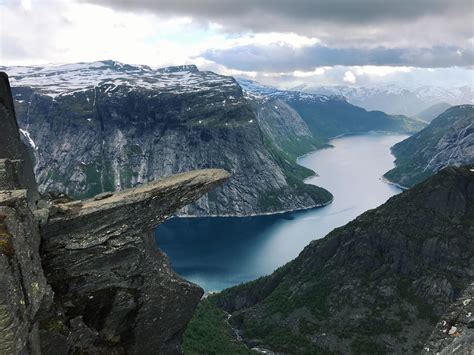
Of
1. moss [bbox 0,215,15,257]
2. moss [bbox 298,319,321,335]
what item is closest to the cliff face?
moss [bbox 0,215,15,257]

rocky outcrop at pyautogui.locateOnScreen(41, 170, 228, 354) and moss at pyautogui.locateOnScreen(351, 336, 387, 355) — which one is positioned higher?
rocky outcrop at pyautogui.locateOnScreen(41, 170, 228, 354)

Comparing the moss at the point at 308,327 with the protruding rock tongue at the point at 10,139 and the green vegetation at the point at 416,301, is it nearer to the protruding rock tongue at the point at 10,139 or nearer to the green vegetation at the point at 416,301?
the green vegetation at the point at 416,301

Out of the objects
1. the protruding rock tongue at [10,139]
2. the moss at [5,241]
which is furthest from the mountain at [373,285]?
the moss at [5,241]

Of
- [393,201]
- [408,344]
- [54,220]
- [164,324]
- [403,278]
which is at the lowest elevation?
[408,344]

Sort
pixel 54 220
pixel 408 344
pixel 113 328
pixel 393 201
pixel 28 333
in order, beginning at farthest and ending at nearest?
pixel 393 201, pixel 408 344, pixel 113 328, pixel 54 220, pixel 28 333

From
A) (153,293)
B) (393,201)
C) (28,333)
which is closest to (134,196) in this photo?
(153,293)

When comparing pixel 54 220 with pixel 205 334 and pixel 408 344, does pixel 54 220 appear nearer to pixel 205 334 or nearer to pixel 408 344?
pixel 205 334

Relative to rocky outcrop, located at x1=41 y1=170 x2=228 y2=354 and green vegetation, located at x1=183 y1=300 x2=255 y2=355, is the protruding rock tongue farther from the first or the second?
green vegetation, located at x1=183 y1=300 x2=255 y2=355
